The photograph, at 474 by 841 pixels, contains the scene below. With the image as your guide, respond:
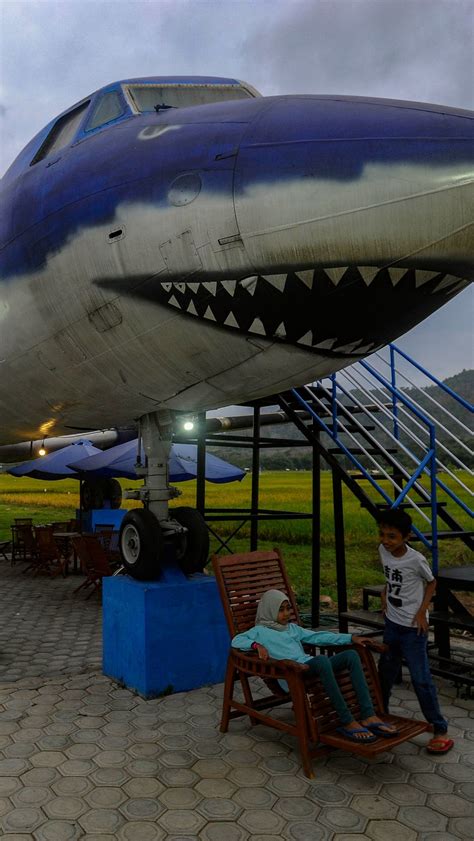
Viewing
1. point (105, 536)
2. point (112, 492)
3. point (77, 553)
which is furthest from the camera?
Result: point (112, 492)

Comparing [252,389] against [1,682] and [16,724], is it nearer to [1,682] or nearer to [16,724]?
[16,724]

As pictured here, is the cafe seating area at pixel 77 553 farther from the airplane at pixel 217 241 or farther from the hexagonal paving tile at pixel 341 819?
the hexagonal paving tile at pixel 341 819

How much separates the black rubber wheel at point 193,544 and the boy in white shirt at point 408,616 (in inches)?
79.1

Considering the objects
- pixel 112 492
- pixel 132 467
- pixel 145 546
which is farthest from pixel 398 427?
pixel 112 492

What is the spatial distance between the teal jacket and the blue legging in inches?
8.4

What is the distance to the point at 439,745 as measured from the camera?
4.18 metres

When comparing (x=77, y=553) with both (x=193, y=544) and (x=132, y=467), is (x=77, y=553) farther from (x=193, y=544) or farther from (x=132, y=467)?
(x=193, y=544)

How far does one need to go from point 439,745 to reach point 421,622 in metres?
0.86

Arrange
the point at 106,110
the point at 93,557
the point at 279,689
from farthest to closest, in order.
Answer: the point at 93,557 < the point at 279,689 < the point at 106,110

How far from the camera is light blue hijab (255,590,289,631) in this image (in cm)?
466

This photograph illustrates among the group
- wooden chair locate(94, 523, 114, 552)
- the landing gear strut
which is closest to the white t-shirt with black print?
the landing gear strut

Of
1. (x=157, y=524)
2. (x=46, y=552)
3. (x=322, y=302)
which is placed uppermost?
(x=322, y=302)

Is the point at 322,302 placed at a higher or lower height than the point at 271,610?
higher

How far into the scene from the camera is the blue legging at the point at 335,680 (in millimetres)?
3898
